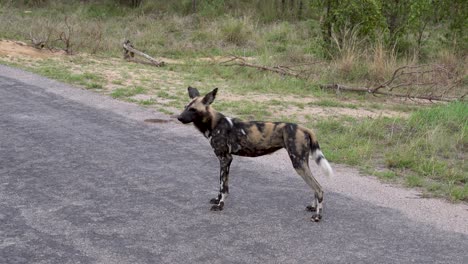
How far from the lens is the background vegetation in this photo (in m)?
7.81

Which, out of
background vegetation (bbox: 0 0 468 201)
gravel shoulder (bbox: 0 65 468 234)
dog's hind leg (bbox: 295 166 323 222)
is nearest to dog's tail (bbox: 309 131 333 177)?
dog's hind leg (bbox: 295 166 323 222)

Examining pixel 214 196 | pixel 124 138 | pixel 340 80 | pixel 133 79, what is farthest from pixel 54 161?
pixel 340 80

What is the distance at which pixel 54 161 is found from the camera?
6.99m

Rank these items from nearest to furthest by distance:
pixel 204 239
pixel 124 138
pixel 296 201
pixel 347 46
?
pixel 204 239 < pixel 296 201 < pixel 124 138 < pixel 347 46

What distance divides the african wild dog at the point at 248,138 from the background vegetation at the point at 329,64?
5.61 ft

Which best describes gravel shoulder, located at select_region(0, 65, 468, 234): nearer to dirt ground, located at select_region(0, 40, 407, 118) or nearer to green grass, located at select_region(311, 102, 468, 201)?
green grass, located at select_region(311, 102, 468, 201)

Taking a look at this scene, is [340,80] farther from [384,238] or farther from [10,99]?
[384,238]

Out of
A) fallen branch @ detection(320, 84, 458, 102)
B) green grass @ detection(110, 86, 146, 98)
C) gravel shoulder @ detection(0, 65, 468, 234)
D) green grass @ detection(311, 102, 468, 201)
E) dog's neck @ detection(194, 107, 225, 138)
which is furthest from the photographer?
fallen branch @ detection(320, 84, 458, 102)

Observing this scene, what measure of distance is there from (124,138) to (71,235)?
3.55m

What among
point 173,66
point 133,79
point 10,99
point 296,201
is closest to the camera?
point 296,201

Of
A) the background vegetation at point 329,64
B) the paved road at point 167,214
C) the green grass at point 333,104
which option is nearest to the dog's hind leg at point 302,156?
the paved road at point 167,214

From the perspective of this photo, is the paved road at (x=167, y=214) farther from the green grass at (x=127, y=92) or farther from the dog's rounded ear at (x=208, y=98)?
the green grass at (x=127, y=92)

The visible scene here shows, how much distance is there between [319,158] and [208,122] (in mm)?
1172

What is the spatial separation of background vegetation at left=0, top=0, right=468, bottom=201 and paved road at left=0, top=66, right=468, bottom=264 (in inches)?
53.6
